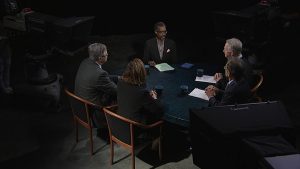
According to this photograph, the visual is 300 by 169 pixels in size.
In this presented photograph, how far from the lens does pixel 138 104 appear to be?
151 inches

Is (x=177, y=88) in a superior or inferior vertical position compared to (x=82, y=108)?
superior

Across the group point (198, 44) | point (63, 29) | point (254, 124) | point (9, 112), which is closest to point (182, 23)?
point (198, 44)

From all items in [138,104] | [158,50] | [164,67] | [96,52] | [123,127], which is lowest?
[123,127]

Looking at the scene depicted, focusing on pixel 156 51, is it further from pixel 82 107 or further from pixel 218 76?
pixel 82 107

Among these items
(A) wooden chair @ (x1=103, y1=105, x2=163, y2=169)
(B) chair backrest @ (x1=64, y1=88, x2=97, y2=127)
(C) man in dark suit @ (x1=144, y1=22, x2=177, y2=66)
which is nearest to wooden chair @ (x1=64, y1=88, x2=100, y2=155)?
(B) chair backrest @ (x1=64, y1=88, x2=97, y2=127)

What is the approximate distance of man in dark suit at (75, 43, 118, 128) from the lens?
170 inches

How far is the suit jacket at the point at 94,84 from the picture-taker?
431cm

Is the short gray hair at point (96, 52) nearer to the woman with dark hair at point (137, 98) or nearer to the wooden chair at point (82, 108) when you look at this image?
the wooden chair at point (82, 108)

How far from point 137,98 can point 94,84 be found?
0.70 meters

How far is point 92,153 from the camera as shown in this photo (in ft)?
14.8

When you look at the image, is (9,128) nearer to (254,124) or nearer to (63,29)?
(63,29)

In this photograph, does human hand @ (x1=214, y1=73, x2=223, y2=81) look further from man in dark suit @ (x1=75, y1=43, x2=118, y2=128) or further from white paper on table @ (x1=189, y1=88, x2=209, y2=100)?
man in dark suit @ (x1=75, y1=43, x2=118, y2=128)

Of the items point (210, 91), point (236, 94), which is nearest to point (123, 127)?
point (210, 91)

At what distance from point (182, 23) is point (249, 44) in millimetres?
2310
